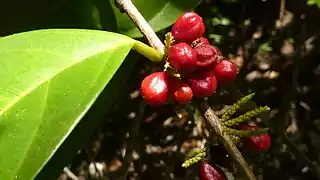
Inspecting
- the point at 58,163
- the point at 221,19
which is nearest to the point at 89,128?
the point at 58,163

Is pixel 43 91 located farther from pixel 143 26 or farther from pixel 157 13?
pixel 157 13

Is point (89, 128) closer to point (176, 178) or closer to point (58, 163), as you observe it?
point (58, 163)

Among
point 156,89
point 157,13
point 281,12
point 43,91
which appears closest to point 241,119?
point 156,89

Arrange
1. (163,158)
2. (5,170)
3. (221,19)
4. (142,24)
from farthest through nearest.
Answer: (163,158)
(221,19)
(142,24)
(5,170)

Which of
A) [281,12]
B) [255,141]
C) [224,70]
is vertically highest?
[224,70]

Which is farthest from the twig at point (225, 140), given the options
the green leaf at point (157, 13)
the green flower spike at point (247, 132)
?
the green leaf at point (157, 13)

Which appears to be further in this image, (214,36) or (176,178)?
(176,178)

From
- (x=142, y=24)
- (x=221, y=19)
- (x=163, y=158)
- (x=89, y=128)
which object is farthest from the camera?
(x=163, y=158)
